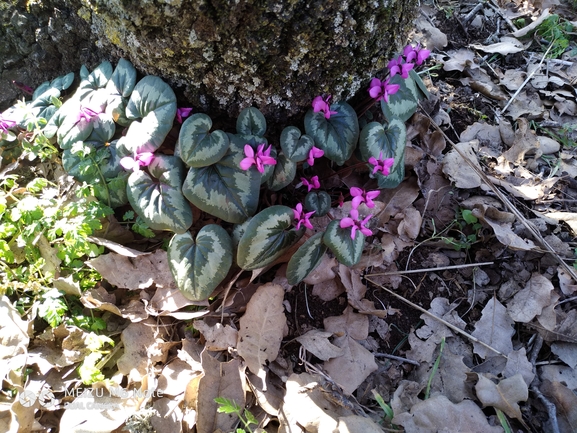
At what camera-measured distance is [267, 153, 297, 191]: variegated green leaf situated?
6.57 feet

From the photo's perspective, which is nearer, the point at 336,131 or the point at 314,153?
the point at 314,153

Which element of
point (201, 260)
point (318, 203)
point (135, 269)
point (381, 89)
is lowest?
point (135, 269)

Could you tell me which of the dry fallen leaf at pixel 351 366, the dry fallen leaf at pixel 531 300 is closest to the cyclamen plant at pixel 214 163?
the dry fallen leaf at pixel 351 366

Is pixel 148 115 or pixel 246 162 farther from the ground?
pixel 148 115

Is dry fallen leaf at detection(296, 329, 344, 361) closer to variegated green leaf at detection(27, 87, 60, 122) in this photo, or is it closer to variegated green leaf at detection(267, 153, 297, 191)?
variegated green leaf at detection(267, 153, 297, 191)

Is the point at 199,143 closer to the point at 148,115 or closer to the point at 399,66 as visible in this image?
the point at 148,115

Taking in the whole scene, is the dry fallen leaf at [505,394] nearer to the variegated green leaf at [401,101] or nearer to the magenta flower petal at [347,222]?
the magenta flower petal at [347,222]

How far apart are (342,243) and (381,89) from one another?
741 millimetres

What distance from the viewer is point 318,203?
206cm

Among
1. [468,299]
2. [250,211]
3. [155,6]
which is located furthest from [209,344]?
[155,6]

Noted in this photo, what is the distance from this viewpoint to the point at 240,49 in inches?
70.7

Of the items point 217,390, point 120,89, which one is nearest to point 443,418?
point 217,390

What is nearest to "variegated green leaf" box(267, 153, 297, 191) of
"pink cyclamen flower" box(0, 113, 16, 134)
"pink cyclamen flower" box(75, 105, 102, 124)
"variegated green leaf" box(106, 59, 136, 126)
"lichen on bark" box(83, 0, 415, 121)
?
"lichen on bark" box(83, 0, 415, 121)

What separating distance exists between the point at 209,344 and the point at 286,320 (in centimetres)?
34
